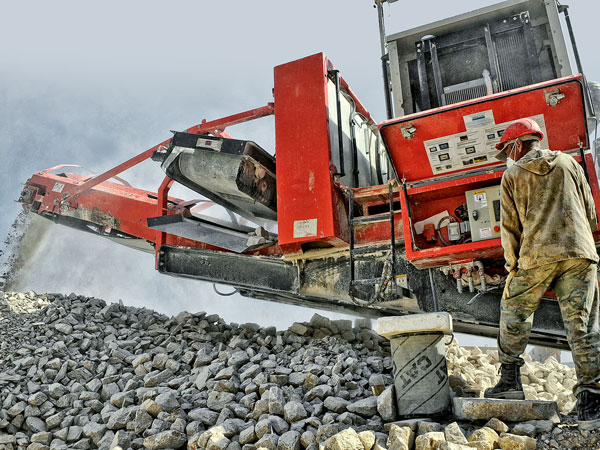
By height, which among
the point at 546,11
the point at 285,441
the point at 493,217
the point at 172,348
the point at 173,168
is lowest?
the point at 285,441

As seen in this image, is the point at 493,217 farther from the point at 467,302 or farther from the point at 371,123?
the point at 371,123

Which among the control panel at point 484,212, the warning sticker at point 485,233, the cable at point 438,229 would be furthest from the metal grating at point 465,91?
the warning sticker at point 485,233

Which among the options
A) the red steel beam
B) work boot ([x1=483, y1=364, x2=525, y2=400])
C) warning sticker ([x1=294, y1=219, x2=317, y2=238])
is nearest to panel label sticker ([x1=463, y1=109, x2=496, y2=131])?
warning sticker ([x1=294, y1=219, x2=317, y2=238])

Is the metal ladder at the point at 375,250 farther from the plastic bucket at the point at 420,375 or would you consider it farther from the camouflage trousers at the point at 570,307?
the camouflage trousers at the point at 570,307

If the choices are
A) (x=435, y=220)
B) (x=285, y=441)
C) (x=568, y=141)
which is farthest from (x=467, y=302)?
(x=285, y=441)

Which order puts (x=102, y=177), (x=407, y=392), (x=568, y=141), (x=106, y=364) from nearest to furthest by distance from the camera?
(x=407, y=392) → (x=568, y=141) → (x=106, y=364) → (x=102, y=177)

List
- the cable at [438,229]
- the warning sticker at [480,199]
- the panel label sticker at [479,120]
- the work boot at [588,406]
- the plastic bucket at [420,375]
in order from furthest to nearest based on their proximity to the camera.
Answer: the cable at [438,229], the warning sticker at [480,199], the panel label sticker at [479,120], the plastic bucket at [420,375], the work boot at [588,406]

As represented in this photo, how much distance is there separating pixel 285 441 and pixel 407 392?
2.41ft

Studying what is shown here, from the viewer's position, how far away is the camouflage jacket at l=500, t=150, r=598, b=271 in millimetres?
2668

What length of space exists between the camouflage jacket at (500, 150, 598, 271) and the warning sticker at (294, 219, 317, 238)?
1459 mm

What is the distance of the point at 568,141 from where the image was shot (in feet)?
11.0

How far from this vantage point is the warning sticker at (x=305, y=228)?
13.0ft

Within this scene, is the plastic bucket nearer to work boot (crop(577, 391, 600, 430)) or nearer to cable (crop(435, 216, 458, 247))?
work boot (crop(577, 391, 600, 430))

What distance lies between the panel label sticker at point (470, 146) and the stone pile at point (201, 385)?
141cm
